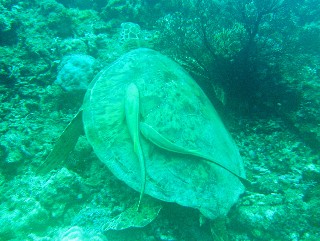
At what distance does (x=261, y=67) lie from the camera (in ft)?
11.5

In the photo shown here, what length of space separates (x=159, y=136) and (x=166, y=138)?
7cm

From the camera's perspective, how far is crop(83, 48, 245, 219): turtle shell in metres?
2.12

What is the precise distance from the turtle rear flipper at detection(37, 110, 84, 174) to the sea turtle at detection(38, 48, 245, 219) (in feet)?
0.04

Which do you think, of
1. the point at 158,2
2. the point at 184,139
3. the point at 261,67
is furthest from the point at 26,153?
the point at 158,2

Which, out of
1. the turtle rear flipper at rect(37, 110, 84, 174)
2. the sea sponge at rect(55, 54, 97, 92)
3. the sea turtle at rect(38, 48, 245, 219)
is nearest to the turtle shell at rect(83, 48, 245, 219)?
the sea turtle at rect(38, 48, 245, 219)

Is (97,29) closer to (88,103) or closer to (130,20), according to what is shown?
(130,20)

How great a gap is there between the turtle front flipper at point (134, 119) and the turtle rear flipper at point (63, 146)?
68cm

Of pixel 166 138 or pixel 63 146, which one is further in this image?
pixel 63 146

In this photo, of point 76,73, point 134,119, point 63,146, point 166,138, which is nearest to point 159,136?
point 166,138

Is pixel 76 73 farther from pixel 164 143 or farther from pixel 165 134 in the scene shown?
pixel 164 143

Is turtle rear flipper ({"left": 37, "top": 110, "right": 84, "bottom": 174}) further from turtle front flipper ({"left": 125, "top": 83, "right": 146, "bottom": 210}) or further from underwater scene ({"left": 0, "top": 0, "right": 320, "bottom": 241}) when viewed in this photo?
turtle front flipper ({"left": 125, "top": 83, "right": 146, "bottom": 210})

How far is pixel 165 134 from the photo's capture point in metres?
2.34

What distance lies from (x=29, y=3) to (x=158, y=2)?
315cm

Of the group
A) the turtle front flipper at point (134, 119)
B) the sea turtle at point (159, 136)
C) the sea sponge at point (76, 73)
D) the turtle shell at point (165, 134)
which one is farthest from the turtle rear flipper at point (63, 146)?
the sea sponge at point (76, 73)
